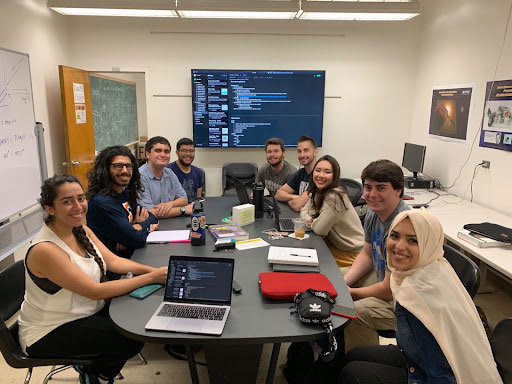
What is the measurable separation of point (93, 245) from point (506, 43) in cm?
369

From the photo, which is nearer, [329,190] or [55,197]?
[55,197]

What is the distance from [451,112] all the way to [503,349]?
331cm

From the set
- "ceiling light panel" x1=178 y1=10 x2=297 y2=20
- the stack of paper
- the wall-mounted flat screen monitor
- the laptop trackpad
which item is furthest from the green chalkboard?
the laptop trackpad

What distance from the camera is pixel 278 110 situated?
4801 millimetres

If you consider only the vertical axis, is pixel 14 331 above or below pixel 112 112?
below

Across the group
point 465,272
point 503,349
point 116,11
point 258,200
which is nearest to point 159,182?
point 258,200

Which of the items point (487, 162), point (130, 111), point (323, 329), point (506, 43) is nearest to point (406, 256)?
point (323, 329)

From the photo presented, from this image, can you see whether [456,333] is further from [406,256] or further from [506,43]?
[506,43]

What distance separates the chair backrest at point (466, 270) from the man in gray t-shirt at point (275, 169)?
81.8 inches

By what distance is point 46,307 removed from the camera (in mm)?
1616

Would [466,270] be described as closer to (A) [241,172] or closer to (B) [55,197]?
(B) [55,197]

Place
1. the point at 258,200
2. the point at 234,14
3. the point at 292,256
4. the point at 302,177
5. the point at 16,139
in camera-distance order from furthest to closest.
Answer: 1. the point at 234,14
2. the point at 302,177
3. the point at 16,139
4. the point at 258,200
5. the point at 292,256

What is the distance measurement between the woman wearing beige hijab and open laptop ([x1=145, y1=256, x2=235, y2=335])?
2.18 feet

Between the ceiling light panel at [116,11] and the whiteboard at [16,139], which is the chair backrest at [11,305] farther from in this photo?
the ceiling light panel at [116,11]
